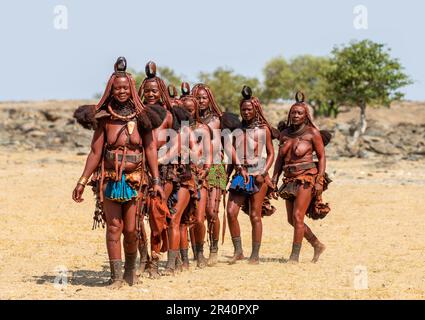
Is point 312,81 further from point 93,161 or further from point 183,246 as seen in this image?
point 93,161

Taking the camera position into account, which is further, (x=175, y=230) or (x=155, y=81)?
(x=175, y=230)

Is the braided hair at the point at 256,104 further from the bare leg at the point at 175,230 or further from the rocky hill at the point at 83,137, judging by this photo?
the rocky hill at the point at 83,137

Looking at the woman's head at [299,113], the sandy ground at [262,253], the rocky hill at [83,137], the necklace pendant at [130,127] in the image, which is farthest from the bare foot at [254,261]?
the rocky hill at [83,137]

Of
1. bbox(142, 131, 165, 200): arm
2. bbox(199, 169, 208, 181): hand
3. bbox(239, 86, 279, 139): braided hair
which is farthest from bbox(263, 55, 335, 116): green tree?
bbox(142, 131, 165, 200): arm

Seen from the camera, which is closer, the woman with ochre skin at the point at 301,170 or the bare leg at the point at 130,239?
the bare leg at the point at 130,239

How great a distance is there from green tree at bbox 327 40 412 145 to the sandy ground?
30571 millimetres

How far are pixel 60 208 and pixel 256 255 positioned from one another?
739cm

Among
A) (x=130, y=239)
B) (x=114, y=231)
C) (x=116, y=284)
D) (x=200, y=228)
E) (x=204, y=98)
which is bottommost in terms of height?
(x=116, y=284)

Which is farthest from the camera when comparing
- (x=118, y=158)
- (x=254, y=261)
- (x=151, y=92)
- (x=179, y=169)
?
(x=254, y=261)

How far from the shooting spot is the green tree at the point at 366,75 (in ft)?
174

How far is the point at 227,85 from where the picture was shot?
7319cm

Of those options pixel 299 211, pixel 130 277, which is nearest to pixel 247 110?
pixel 299 211

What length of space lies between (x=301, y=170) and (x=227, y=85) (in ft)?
205

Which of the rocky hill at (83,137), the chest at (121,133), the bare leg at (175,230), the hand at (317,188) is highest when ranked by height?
the chest at (121,133)
